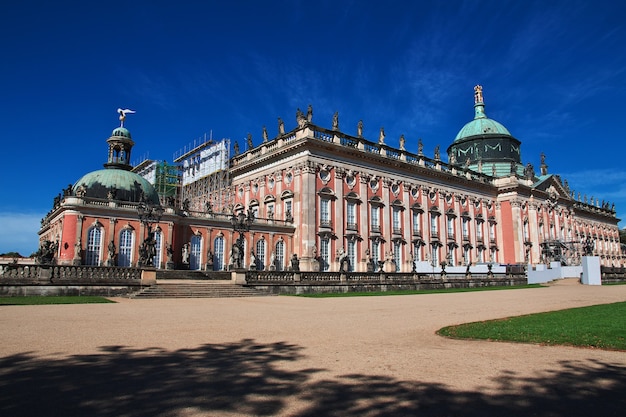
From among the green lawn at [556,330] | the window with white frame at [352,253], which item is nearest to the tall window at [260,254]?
the window with white frame at [352,253]

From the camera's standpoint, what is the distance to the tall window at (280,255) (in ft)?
133

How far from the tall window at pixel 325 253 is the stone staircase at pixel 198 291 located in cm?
1396

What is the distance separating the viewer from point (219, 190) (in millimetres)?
51344

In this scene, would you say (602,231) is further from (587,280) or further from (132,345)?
(132,345)

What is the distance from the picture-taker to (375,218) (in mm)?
44750

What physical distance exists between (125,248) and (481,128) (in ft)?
171

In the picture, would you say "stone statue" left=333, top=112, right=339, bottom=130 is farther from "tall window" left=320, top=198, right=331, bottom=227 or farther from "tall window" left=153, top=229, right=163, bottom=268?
"tall window" left=153, top=229, right=163, bottom=268

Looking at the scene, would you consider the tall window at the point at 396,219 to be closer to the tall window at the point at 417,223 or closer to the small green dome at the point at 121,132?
the tall window at the point at 417,223

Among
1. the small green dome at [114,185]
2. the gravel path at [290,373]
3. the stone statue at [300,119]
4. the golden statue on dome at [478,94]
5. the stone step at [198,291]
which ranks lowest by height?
the gravel path at [290,373]

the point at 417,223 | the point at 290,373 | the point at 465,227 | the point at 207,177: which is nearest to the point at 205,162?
the point at 207,177

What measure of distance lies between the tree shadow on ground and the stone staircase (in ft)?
51.5

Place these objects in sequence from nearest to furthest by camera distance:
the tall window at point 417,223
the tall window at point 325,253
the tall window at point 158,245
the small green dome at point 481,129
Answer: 1. the tall window at point 158,245
2. the tall window at point 325,253
3. the tall window at point 417,223
4. the small green dome at point 481,129

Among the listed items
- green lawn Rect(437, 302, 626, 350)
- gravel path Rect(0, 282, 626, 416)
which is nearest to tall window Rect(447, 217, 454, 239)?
green lawn Rect(437, 302, 626, 350)

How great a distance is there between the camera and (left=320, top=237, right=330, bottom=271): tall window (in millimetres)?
39884
